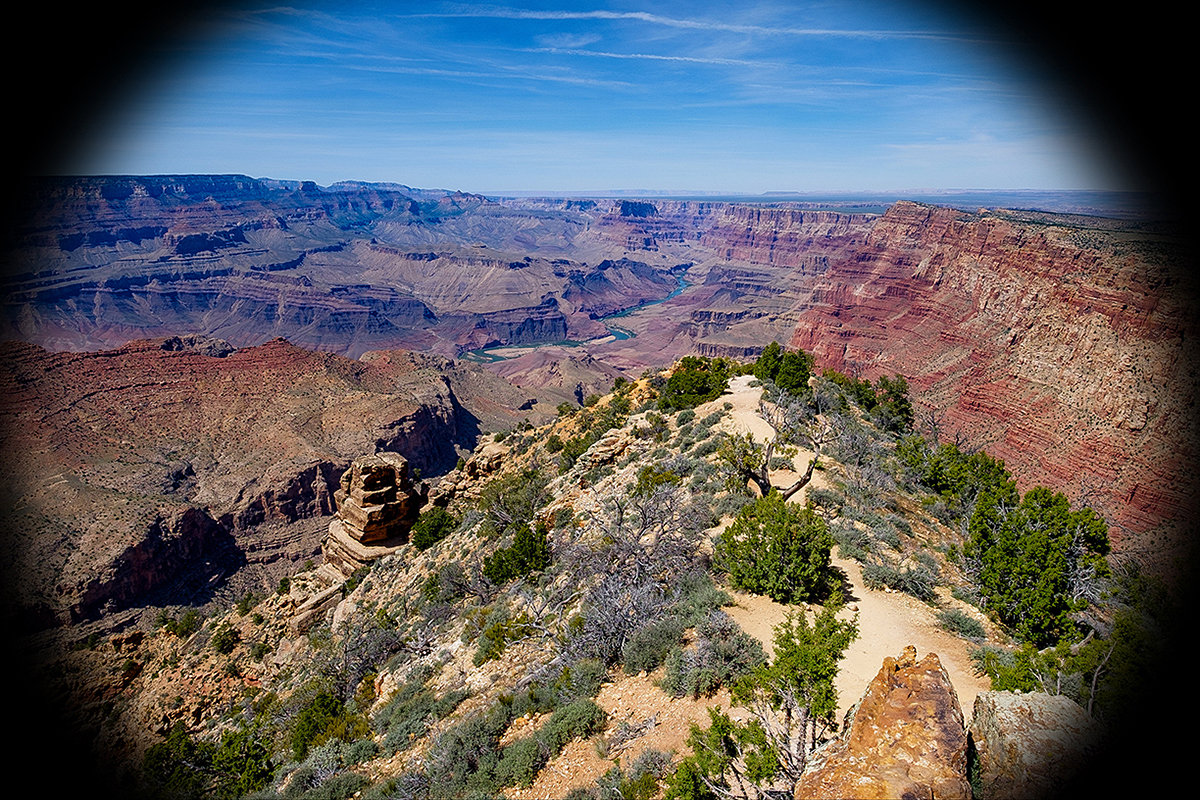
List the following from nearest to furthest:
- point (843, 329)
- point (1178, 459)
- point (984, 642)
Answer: point (984, 642) → point (1178, 459) → point (843, 329)

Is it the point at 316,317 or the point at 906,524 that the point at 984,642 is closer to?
the point at 906,524

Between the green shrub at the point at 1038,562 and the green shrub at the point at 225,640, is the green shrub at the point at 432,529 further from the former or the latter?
the green shrub at the point at 1038,562

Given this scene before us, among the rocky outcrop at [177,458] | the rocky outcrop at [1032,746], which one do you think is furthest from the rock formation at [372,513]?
the rocky outcrop at [177,458]

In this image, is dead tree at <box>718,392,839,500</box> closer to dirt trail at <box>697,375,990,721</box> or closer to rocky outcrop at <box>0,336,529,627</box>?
dirt trail at <box>697,375,990,721</box>

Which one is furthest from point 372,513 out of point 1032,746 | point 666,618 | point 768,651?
point 1032,746

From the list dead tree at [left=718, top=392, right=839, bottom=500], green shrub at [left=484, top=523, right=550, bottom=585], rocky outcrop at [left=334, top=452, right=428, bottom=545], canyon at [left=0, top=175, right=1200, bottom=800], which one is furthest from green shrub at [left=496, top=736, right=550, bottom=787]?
rocky outcrop at [left=334, top=452, right=428, bottom=545]

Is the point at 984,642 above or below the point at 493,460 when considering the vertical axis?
above

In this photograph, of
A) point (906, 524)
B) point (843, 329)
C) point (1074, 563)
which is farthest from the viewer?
point (843, 329)

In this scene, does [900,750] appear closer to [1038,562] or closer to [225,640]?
[1038,562]

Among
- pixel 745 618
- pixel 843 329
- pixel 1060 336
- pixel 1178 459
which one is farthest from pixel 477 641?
pixel 843 329
